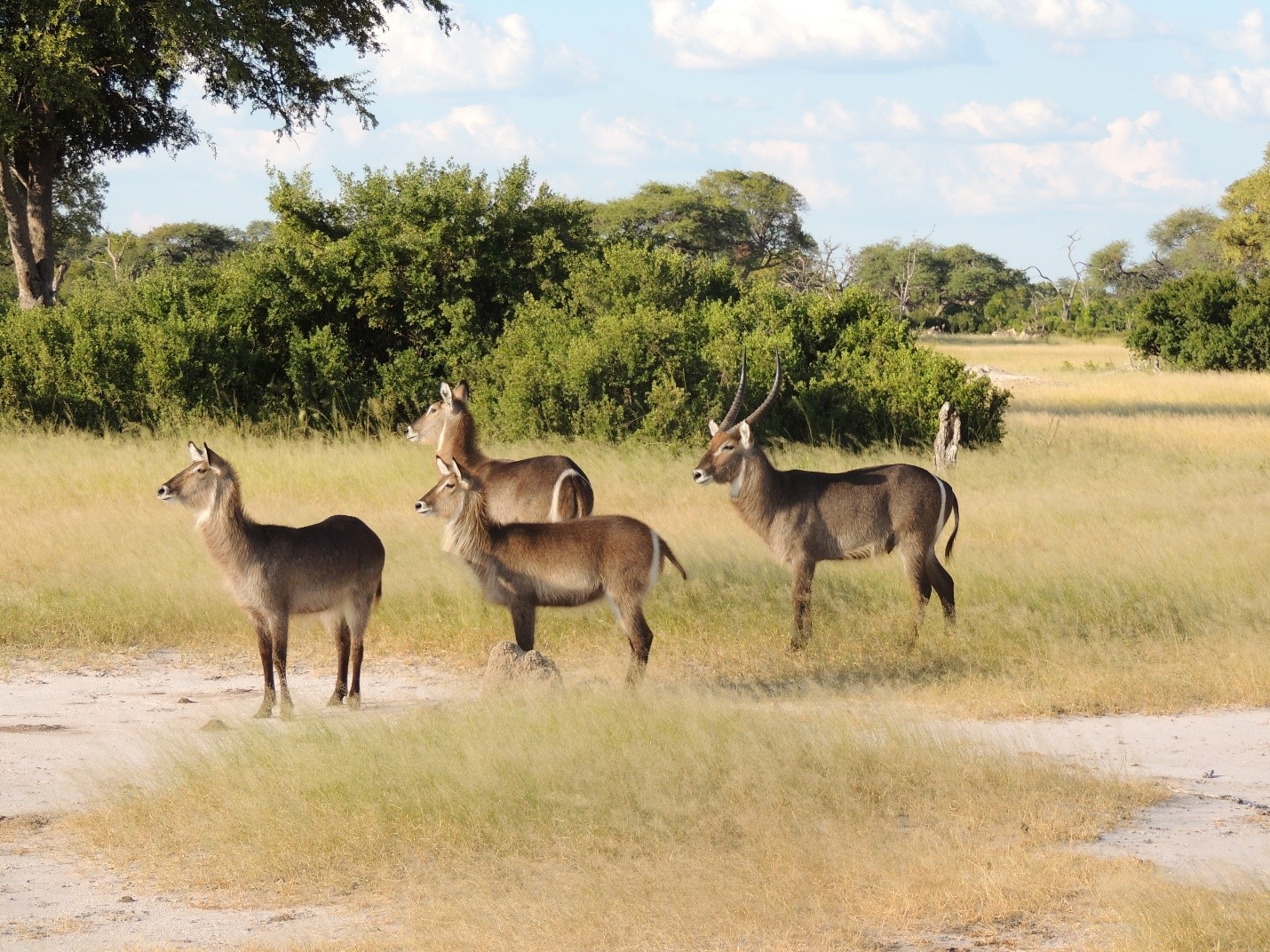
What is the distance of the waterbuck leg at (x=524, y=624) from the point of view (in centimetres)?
736

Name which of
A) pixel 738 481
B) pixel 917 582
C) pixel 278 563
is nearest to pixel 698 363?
pixel 738 481

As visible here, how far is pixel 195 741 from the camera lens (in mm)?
6457

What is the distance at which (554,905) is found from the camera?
4.51 meters

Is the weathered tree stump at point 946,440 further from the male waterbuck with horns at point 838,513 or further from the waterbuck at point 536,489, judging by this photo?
the waterbuck at point 536,489

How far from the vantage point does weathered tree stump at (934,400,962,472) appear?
15266 millimetres

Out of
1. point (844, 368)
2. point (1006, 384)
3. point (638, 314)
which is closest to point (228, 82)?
point (638, 314)

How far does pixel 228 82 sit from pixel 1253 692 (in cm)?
1702

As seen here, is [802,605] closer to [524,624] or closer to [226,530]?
[524,624]

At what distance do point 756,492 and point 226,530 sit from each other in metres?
3.18

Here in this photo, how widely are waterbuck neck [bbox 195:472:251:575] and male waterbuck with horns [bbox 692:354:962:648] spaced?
2.79 metres

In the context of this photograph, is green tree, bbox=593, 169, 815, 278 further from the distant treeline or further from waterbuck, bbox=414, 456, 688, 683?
waterbuck, bbox=414, 456, 688, 683

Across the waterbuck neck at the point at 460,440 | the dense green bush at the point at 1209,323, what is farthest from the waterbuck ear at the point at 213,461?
the dense green bush at the point at 1209,323

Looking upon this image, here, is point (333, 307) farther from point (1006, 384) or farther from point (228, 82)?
point (1006, 384)

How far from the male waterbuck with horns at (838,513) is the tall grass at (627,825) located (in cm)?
236
